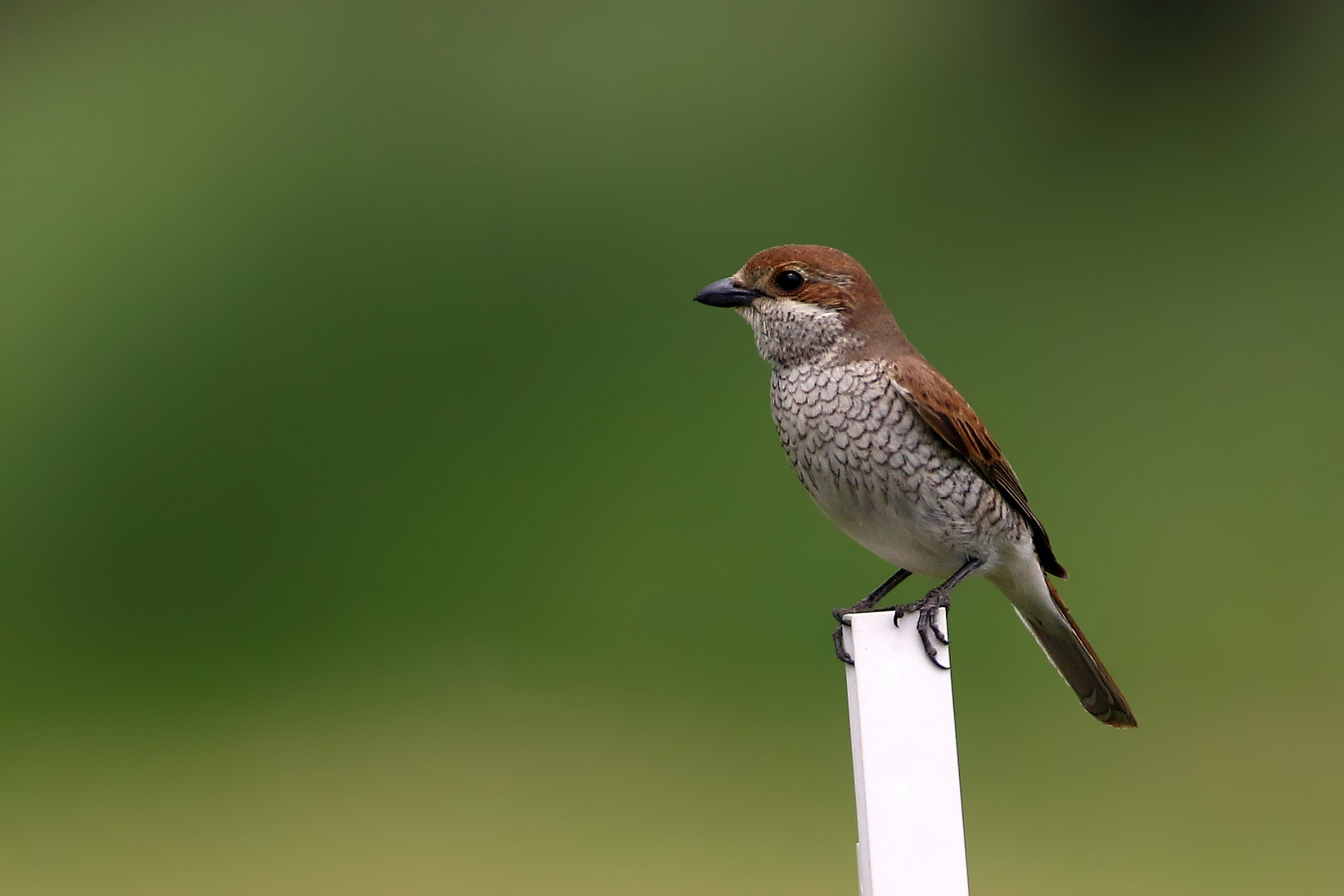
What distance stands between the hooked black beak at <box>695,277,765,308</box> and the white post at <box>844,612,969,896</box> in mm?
1149

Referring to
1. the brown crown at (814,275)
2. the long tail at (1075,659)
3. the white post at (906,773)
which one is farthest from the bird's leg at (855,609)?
the brown crown at (814,275)

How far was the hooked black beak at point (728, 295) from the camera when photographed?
3227 mm

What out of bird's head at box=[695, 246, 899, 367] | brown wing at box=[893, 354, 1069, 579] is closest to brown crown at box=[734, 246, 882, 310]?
bird's head at box=[695, 246, 899, 367]

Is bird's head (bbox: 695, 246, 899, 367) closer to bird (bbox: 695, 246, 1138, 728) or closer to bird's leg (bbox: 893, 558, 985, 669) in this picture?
bird (bbox: 695, 246, 1138, 728)

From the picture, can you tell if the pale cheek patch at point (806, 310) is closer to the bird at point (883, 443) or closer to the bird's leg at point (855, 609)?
the bird at point (883, 443)

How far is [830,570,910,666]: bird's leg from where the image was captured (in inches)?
110

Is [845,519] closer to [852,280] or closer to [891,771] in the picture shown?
[852,280]

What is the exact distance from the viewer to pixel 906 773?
7.50ft

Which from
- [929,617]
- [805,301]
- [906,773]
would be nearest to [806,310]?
[805,301]

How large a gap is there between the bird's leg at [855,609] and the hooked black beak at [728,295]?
2.62 feet

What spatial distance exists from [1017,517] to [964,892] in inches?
46.6

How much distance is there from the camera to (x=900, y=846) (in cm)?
227

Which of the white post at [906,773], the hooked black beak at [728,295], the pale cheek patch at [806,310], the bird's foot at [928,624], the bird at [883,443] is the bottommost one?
the white post at [906,773]

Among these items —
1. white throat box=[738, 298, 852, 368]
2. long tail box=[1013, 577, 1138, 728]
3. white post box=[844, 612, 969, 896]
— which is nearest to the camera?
white post box=[844, 612, 969, 896]
